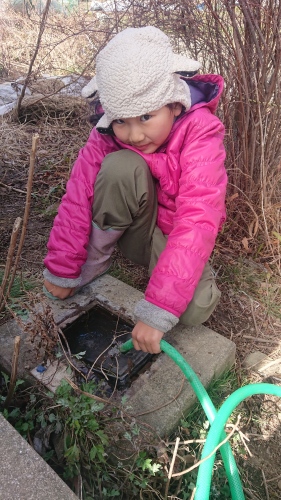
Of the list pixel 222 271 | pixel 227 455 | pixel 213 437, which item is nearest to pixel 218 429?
pixel 213 437

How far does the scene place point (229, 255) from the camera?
7.69ft

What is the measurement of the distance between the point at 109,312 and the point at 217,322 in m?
0.53

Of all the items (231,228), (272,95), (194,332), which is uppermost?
(272,95)

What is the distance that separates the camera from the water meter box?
1604 millimetres

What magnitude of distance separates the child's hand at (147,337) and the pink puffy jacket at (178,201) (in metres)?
0.09

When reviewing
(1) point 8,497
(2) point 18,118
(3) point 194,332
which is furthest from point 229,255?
(2) point 18,118

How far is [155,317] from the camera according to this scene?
4.72 feet

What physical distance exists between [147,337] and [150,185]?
0.63 m

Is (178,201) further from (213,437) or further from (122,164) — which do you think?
(213,437)

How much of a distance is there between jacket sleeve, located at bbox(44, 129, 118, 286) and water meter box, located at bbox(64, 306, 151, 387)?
204mm

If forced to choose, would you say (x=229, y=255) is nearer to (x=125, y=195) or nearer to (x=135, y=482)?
(x=125, y=195)

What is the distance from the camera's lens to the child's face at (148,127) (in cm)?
155

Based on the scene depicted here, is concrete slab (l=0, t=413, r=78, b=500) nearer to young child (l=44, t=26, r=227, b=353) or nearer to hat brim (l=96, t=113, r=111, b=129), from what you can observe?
young child (l=44, t=26, r=227, b=353)

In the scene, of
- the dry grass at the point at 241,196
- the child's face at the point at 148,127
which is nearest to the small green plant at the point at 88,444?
the dry grass at the point at 241,196
